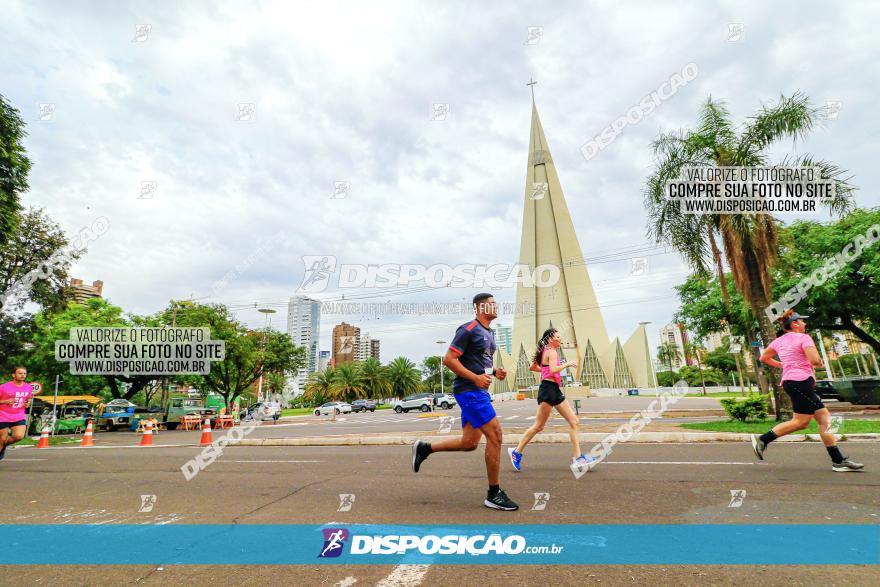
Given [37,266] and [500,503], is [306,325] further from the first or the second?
[500,503]

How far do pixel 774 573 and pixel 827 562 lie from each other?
43cm

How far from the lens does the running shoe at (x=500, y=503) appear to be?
385cm

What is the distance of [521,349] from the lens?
83938 mm

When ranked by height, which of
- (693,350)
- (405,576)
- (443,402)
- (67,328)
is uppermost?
(67,328)

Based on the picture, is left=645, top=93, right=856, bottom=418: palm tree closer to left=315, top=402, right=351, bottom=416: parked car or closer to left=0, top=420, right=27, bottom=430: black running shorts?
left=0, top=420, right=27, bottom=430: black running shorts

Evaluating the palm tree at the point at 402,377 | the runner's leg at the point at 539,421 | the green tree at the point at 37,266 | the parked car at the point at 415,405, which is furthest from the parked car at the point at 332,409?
the runner's leg at the point at 539,421

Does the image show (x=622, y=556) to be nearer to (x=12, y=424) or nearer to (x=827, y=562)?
(x=827, y=562)

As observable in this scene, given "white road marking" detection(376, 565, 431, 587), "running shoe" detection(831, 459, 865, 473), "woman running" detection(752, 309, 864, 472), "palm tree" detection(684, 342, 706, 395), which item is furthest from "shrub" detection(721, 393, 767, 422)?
"palm tree" detection(684, 342, 706, 395)

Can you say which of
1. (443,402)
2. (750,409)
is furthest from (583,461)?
(443,402)

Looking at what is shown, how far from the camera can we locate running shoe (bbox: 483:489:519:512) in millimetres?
3854

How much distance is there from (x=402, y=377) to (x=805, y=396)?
6917 centimetres

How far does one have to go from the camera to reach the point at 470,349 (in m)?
4.23

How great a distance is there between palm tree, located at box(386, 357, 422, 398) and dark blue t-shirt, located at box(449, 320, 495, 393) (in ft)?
227

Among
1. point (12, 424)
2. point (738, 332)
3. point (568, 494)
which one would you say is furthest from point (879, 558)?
point (738, 332)
